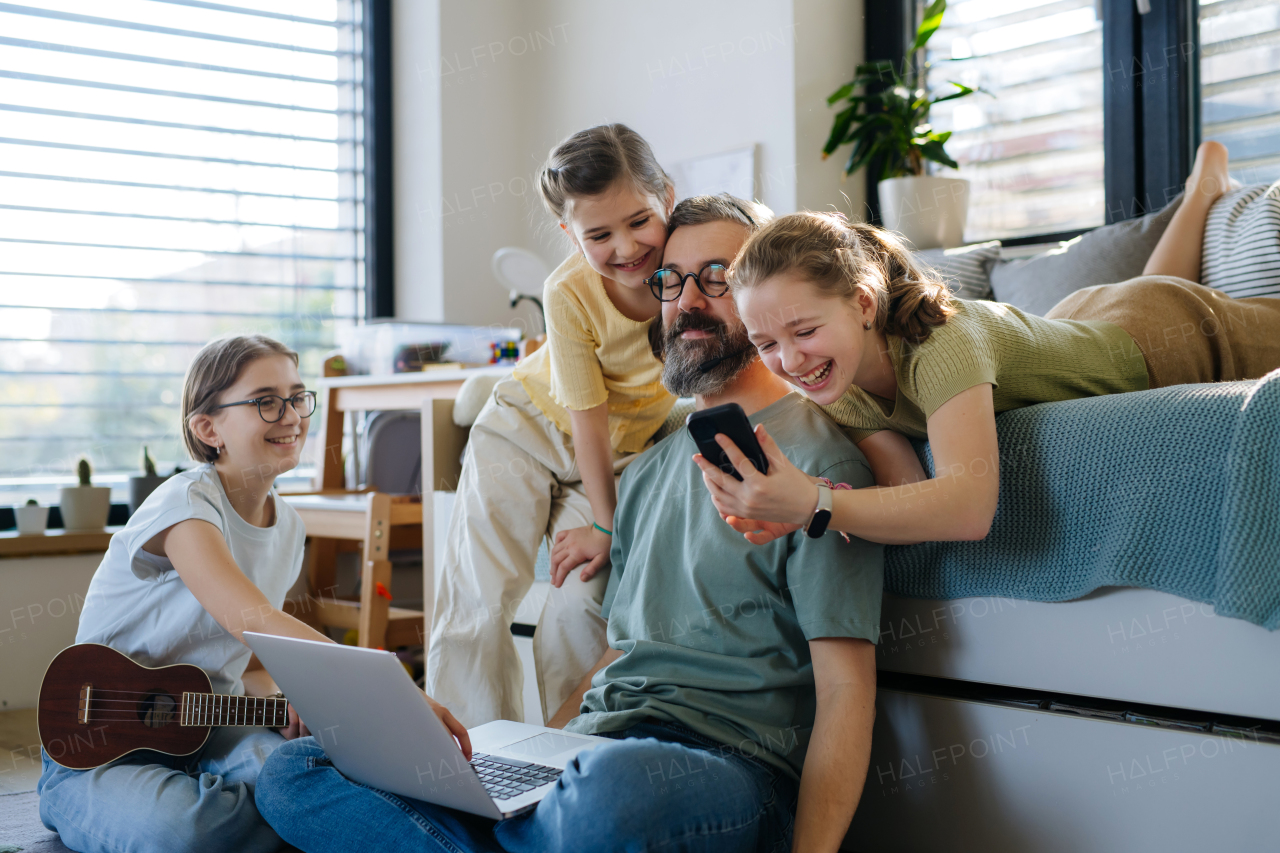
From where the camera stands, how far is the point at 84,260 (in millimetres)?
2711

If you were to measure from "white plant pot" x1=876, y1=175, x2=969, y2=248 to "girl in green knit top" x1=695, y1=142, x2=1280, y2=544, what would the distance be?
1036 millimetres

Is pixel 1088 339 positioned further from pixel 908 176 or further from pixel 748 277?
pixel 908 176

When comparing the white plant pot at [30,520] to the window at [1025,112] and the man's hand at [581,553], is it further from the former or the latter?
the window at [1025,112]

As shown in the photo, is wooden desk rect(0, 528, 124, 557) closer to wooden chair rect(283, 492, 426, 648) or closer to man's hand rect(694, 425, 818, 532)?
wooden chair rect(283, 492, 426, 648)

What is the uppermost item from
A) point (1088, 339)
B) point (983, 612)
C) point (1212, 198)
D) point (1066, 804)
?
point (1212, 198)

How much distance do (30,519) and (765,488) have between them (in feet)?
7.14

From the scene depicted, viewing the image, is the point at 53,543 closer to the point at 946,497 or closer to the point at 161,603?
the point at 161,603

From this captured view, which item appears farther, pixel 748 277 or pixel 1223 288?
pixel 1223 288

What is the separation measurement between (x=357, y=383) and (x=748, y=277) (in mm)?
1758

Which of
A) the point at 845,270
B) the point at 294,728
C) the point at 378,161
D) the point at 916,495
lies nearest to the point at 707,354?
the point at 845,270

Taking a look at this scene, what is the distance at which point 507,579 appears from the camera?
4.96 feet

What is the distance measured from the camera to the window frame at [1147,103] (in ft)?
6.98

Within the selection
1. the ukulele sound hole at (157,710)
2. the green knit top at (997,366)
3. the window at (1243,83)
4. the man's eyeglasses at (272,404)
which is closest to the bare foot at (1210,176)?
the window at (1243,83)

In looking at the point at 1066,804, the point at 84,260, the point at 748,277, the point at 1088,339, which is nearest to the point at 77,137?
the point at 84,260
